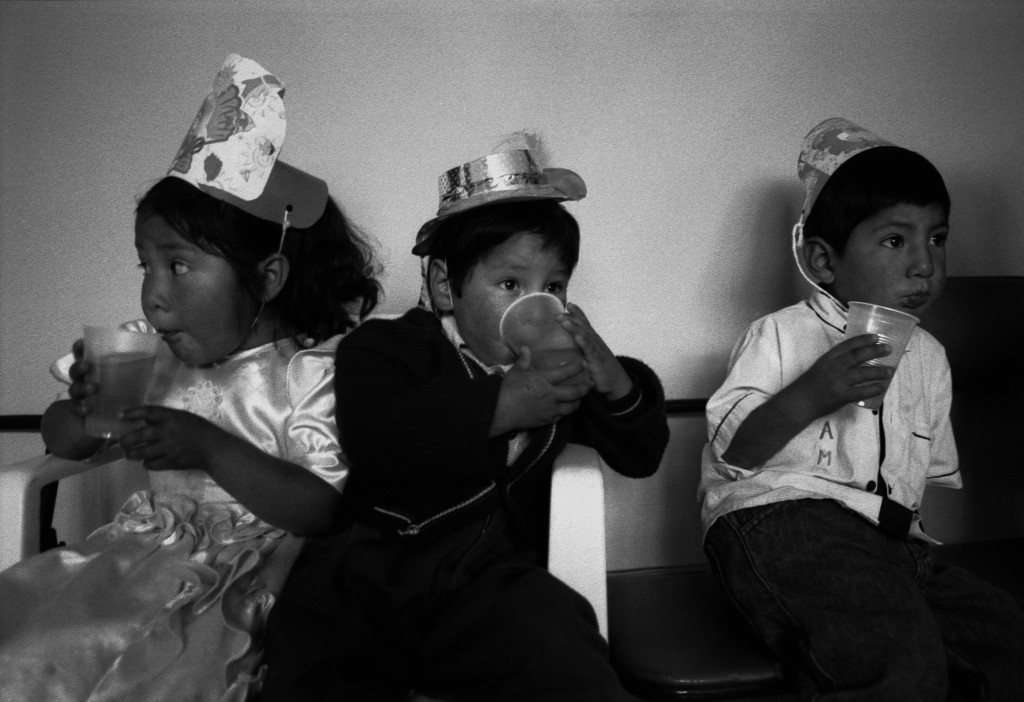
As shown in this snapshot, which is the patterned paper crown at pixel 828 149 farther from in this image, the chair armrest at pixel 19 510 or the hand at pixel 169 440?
the chair armrest at pixel 19 510

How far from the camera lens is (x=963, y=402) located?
201 cm

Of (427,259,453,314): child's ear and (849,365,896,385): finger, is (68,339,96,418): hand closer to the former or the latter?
(427,259,453,314): child's ear

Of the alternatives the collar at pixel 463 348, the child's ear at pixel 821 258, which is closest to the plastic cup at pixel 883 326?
the child's ear at pixel 821 258

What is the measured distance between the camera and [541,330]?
1.26m

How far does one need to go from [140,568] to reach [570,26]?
4.29 ft

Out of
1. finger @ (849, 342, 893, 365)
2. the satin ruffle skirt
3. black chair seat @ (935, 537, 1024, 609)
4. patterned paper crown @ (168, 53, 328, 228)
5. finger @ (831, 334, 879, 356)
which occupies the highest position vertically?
patterned paper crown @ (168, 53, 328, 228)

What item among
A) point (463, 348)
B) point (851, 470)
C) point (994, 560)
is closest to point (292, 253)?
point (463, 348)

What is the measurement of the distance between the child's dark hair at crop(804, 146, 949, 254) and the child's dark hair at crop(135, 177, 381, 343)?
81 cm

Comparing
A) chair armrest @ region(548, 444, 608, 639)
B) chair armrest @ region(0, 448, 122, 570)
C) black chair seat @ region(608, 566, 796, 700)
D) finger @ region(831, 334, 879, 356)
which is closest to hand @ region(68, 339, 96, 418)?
chair armrest @ region(0, 448, 122, 570)

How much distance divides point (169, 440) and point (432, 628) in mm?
421

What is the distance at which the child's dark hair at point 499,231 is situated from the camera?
1.36 meters

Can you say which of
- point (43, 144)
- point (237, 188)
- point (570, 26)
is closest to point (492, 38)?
point (570, 26)

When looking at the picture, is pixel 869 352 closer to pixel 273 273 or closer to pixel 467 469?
pixel 467 469

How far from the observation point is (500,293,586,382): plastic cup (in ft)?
4.12
